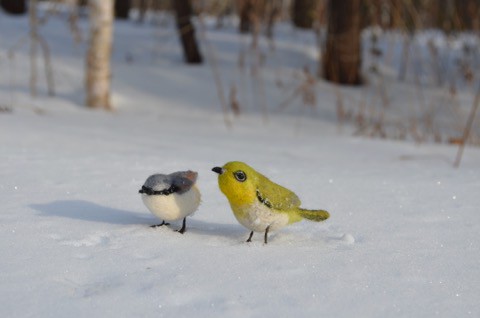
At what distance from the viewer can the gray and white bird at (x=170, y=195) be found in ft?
7.80

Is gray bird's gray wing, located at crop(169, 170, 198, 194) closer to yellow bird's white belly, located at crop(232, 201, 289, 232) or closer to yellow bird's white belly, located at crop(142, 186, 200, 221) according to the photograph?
yellow bird's white belly, located at crop(142, 186, 200, 221)

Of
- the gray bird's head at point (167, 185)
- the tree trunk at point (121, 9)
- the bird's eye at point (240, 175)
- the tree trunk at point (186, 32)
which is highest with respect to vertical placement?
the bird's eye at point (240, 175)

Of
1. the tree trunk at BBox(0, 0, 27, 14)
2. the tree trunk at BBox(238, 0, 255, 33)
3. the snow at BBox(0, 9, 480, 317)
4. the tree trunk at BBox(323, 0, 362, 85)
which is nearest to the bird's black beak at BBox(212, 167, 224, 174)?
the snow at BBox(0, 9, 480, 317)

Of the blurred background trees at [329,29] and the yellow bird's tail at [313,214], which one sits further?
the blurred background trees at [329,29]

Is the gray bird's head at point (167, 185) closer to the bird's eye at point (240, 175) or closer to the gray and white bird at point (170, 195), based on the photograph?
the gray and white bird at point (170, 195)

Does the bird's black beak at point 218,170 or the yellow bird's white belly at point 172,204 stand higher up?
the bird's black beak at point 218,170

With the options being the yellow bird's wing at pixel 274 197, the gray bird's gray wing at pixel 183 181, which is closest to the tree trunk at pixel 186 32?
the gray bird's gray wing at pixel 183 181

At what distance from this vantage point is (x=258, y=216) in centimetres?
232

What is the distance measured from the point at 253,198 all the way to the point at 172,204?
30 centimetres

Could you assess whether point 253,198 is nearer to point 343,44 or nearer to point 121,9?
point 343,44

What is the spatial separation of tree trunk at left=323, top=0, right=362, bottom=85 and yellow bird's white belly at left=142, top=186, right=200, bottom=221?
704cm

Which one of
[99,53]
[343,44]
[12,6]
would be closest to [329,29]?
[343,44]

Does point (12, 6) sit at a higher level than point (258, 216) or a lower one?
lower

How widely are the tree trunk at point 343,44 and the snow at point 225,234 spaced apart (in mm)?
3818
